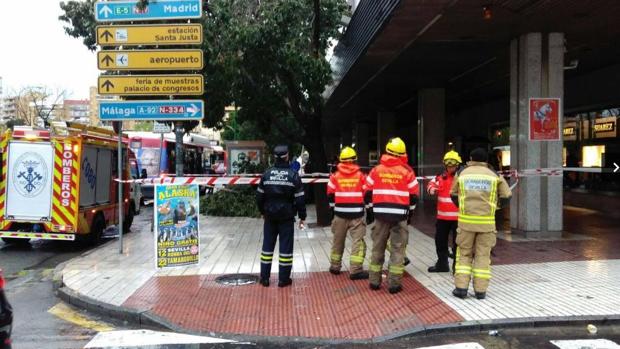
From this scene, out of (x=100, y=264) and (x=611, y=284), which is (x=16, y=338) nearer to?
(x=100, y=264)

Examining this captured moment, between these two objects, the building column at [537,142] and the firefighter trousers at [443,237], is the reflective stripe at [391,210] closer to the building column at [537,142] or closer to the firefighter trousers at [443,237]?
the firefighter trousers at [443,237]

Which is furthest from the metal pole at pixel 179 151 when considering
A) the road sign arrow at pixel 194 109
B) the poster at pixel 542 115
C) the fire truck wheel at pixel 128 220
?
the poster at pixel 542 115

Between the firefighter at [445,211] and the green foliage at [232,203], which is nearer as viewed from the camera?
the firefighter at [445,211]

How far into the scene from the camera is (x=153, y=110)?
9.49 meters

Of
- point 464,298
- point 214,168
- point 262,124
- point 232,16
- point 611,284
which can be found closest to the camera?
point 464,298

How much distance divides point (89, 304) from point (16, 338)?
1.13 m

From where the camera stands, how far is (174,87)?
955 cm

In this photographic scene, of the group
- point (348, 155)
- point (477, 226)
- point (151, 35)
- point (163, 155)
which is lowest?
point (477, 226)

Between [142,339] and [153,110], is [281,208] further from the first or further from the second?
[153,110]

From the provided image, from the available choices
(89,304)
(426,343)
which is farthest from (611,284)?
(89,304)

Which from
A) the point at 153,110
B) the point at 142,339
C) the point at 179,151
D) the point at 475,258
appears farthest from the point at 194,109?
the point at 475,258

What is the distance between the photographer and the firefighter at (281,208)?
7.69 m

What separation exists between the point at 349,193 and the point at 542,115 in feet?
17.0

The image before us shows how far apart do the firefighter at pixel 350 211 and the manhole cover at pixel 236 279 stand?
1214 millimetres
